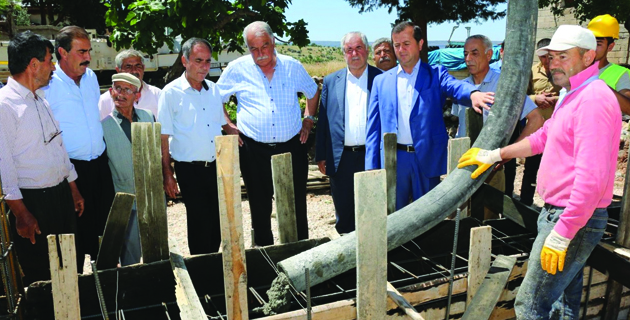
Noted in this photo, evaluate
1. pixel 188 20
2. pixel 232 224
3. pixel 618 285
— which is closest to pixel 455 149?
pixel 618 285

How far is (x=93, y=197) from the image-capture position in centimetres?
397

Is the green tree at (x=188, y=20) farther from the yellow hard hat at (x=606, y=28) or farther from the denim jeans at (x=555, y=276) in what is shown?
the denim jeans at (x=555, y=276)

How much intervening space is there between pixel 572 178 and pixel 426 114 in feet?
5.06

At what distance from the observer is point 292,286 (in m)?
2.83

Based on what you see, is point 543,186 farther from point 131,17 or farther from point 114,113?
point 131,17

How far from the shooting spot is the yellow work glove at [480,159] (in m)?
3.23

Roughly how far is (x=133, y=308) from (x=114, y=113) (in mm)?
1676

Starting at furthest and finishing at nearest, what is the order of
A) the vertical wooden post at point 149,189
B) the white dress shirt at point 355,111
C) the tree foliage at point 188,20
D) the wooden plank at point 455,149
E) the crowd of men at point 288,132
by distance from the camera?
the tree foliage at point 188,20
the white dress shirt at point 355,111
the wooden plank at point 455,149
the vertical wooden post at point 149,189
the crowd of men at point 288,132

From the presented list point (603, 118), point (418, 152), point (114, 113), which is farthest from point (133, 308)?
point (603, 118)

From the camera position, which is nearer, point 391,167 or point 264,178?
point 391,167

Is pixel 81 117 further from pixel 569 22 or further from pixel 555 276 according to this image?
pixel 569 22

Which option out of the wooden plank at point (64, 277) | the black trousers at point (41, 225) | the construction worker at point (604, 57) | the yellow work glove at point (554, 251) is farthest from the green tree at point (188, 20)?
the yellow work glove at point (554, 251)

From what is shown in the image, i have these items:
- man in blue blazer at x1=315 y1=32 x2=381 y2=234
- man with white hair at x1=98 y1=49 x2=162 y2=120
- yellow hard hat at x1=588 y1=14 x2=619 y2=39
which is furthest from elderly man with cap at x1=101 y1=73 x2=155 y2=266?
yellow hard hat at x1=588 y1=14 x2=619 y2=39

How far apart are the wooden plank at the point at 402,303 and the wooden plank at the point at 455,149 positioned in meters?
1.14
